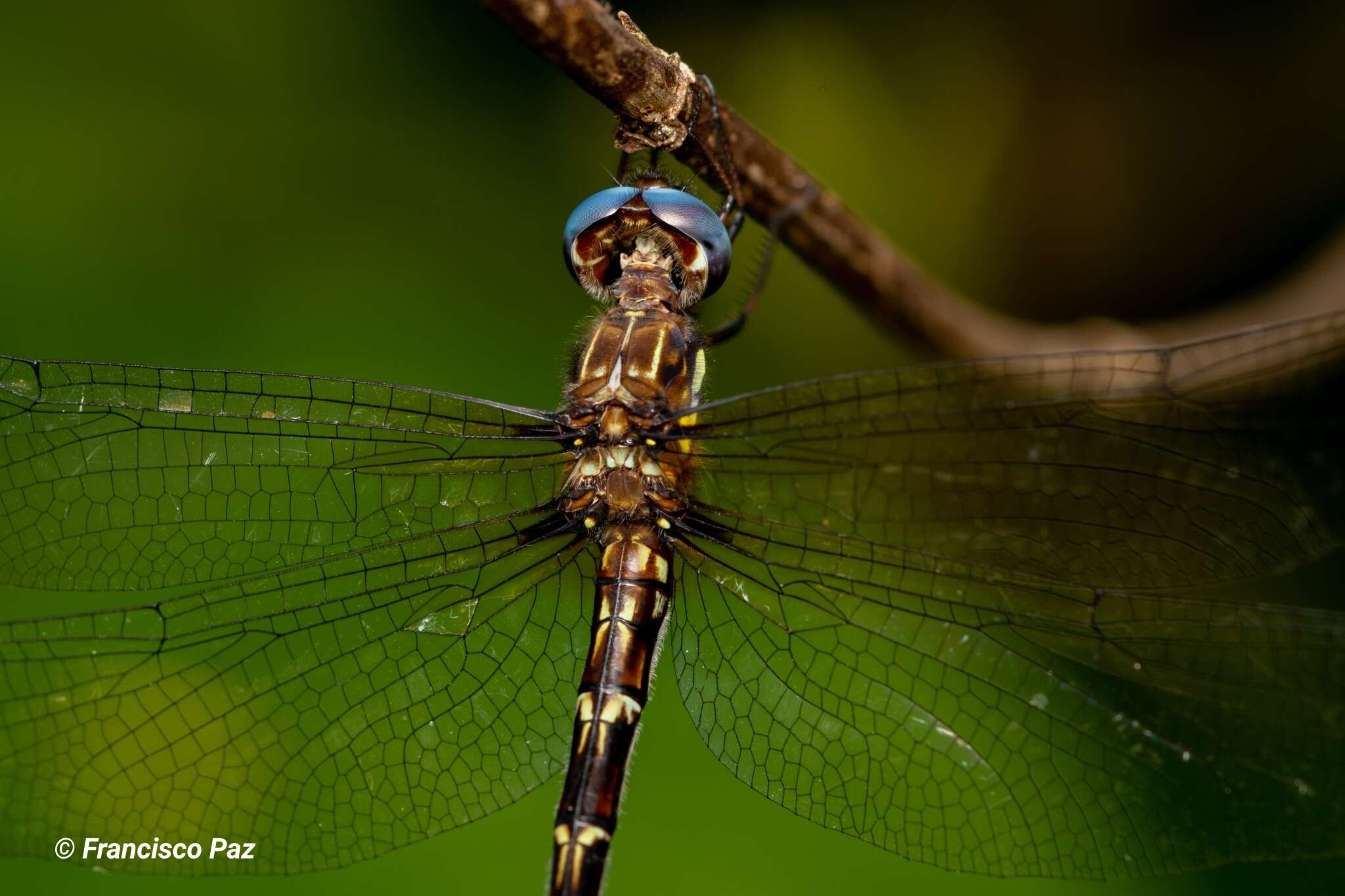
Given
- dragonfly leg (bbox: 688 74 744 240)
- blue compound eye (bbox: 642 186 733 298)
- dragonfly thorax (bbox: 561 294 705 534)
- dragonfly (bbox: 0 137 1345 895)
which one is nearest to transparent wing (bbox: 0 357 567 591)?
dragonfly (bbox: 0 137 1345 895)

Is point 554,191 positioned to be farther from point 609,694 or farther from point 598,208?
point 609,694

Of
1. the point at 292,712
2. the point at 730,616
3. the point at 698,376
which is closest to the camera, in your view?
the point at 292,712

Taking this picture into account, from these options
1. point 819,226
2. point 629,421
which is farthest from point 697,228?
point 629,421

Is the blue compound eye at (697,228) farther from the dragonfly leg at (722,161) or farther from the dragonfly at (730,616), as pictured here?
the dragonfly at (730,616)

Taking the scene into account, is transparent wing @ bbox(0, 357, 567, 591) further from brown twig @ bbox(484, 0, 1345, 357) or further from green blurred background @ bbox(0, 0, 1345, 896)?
brown twig @ bbox(484, 0, 1345, 357)

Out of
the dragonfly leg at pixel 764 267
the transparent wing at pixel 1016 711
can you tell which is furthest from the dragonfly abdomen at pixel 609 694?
the dragonfly leg at pixel 764 267

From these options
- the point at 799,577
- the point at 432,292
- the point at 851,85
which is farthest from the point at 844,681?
the point at 851,85
